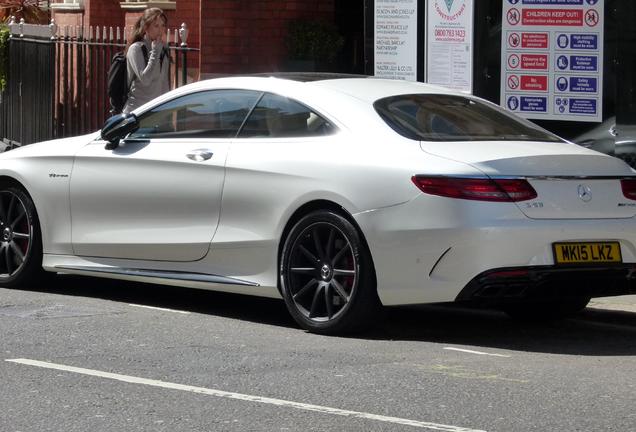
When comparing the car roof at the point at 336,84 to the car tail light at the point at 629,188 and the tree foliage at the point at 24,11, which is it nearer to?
the car tail light at the point at 629,188

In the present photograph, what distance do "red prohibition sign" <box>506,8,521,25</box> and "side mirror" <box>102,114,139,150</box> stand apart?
14.4ft

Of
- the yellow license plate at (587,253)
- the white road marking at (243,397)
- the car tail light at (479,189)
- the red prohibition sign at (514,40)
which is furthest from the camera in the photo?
the red prohibition sign at (514,40)

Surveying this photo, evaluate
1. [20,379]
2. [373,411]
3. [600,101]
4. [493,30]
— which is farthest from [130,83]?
[373,411]

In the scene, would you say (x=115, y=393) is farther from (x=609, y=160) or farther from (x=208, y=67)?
(x=208, y=67)

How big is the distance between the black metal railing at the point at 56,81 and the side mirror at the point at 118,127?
26.9 feet

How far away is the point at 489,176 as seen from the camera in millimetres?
8039

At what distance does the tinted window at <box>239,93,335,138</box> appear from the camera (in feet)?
29.1

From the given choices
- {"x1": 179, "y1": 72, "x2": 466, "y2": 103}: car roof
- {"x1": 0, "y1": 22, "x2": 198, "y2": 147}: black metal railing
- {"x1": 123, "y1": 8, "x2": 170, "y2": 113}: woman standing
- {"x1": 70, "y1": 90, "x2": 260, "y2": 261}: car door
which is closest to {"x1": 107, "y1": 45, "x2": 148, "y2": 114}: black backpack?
{"x1": 123, "y1": 8, "x2": 170, "y2": 113}: woman standing

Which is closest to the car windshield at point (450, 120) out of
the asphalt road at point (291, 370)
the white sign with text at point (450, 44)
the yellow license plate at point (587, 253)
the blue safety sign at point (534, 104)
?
the yellow license plate at point (587, 253)

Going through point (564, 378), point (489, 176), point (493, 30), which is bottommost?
point (564, 378)

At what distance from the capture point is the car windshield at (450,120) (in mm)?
8656

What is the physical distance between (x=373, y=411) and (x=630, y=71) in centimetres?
654

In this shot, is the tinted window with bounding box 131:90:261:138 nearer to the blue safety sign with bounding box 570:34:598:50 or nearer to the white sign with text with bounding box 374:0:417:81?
the blue safety sign with bounding box 570:34:598:50

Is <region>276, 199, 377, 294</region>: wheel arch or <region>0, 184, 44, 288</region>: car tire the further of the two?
<region>0, 184, 44, 288</region>: car tire
